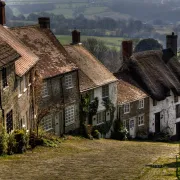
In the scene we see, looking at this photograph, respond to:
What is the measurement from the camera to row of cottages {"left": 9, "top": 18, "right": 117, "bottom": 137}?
3456cm

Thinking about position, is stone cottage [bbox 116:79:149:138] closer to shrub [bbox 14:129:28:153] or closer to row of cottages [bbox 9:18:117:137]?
row of cottages [bbox 9:18:117:137]

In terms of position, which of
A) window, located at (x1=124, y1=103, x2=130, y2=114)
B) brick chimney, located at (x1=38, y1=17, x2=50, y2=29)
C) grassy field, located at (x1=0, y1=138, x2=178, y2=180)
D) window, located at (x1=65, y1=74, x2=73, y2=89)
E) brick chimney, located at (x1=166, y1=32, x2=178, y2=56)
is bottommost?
grassy field, located at (x1=0, y1=138, x2=178, y2=180)

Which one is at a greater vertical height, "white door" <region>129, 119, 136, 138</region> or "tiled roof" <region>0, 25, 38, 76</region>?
"tiled roof" <region>0, 25, 38, 76</region>

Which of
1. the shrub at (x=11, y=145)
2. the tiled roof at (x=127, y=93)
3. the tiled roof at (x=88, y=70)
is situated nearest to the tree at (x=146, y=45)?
the tiled roof at (x=127, y=93)

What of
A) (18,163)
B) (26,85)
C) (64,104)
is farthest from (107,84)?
(18,163)

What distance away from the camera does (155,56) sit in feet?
174

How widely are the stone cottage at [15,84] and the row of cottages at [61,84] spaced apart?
198cm

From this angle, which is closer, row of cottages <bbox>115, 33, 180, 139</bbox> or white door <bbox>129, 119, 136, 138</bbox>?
white door <bbox>129, 119, 136, 138</bbox>

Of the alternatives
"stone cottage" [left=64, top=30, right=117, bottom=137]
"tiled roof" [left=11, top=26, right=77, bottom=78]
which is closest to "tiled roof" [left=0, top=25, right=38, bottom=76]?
"tiled roof" [left=11, top=26, right=77, bottom=78]

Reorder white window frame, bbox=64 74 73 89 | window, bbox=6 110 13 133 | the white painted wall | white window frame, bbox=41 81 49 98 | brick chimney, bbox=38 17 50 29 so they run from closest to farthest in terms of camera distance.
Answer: window, bbox=6 110 13 133
white window frame, bbox=41 81 49 98
white window frame, bbox=64 74 73 89
brick chimney, bbox=38 17 50 29
the white painted wall

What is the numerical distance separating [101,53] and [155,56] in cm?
6549

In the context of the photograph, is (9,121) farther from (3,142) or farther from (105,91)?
(105,91)

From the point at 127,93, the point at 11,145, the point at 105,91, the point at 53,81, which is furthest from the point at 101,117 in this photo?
the point at 11,145

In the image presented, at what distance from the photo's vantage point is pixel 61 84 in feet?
119
